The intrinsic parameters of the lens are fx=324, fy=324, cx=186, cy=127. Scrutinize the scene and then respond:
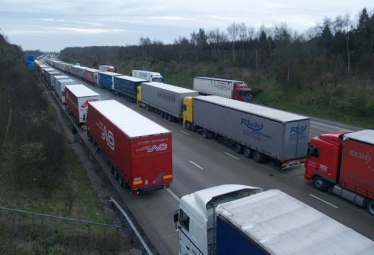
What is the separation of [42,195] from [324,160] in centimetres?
1278

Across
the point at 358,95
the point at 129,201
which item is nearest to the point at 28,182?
the point at 129,201

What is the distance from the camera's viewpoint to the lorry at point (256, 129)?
17.6 meters

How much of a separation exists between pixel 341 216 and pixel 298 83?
104 ft

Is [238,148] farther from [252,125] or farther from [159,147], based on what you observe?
[159,147]

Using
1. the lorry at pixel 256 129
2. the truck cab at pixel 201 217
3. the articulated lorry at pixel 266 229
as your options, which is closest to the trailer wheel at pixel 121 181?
the truck cab at pixel 201 217

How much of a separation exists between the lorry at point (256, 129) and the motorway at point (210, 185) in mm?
742

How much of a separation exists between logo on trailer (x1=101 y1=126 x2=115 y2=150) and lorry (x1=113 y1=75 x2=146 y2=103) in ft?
80.9

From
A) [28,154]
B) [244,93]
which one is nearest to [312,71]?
[244,93]

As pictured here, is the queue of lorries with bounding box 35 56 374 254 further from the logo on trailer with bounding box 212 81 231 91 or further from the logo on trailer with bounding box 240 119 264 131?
the logo on trailer with bounding box 212 81 231 91

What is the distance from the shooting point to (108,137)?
56.8ft

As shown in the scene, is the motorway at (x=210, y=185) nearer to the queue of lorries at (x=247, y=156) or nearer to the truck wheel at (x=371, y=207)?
the truck wheel at (x=371, y=207)

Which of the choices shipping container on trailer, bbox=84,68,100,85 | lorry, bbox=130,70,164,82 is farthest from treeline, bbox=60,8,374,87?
shipping container on trailer, bbox=84,68,100,85

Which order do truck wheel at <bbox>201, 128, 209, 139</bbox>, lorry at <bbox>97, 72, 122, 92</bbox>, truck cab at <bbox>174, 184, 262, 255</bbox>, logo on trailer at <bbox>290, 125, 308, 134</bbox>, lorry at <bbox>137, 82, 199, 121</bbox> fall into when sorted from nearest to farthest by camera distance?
1. truck cab at <bbox>174, 184, 262, 255</bbox>
2. logo on trailer at <bbox>290, 125, 308, 134</bbox>
3. truck wheel at <bbox>201, 128, 209, 139</bbox>
4. lorry at <bbox>137, 82, 199, 121</bbox>
5. lorry at <bbox>97, 72, 122, 92</bbox>

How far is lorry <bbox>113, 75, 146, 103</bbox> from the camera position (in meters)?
42.9
